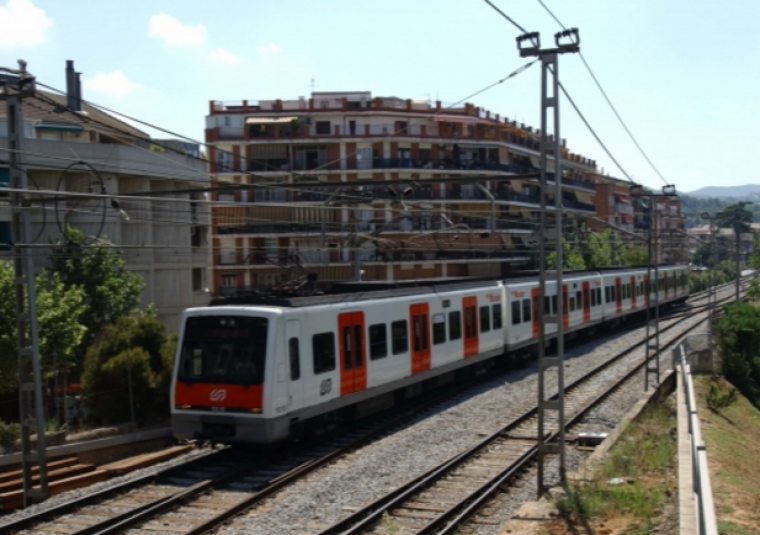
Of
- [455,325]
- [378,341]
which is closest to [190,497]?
[378,341]

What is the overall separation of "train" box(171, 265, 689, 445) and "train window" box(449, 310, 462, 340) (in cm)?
2

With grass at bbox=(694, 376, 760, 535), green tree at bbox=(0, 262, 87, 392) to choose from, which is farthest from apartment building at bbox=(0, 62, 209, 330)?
grass at bbox=(694, 376, 760, 535)

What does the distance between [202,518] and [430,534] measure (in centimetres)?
276

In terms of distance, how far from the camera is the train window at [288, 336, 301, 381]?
557 inches

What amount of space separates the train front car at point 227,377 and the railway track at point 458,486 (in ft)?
8.76

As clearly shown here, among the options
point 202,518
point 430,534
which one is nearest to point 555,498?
point 430,534

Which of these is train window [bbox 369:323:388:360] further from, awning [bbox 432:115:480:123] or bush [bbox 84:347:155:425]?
awning [bbox 432:115:480:123]

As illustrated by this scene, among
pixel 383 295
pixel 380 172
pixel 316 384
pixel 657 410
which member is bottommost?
pixel 657 410

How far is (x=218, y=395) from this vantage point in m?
14.0

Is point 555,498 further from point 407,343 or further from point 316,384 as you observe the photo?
point 407,343

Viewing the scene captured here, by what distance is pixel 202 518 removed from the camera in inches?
430

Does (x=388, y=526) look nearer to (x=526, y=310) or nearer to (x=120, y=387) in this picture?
(x=120, y=387)

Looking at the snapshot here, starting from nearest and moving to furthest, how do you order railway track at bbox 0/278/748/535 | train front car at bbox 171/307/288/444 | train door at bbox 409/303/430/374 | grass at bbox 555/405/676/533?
grass at bbox 555/405/676/533 < railway track at bbox 0/278/748/535 < train front car at bbox 171/307/288/444 < train door at bbox 409/303/430/374

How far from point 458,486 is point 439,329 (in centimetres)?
792
